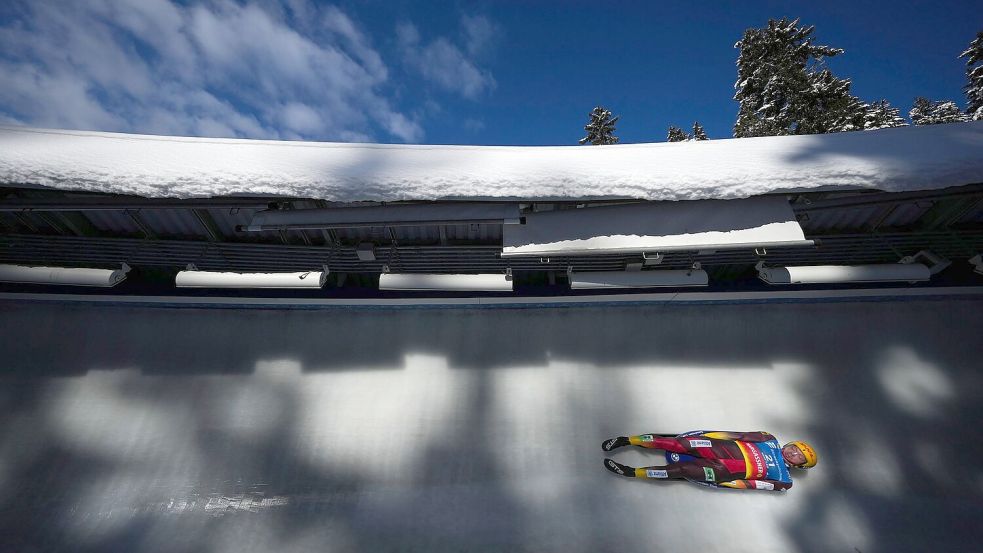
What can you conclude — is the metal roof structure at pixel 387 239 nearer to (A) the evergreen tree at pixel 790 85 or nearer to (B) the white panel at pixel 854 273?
(B) the white panel at pixel 854 273

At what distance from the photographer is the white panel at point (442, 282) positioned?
4.66m

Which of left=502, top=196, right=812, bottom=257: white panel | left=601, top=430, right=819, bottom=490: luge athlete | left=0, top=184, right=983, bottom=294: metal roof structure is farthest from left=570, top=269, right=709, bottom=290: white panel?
left=601, top=430, right=819, bottom=490: luge athlete

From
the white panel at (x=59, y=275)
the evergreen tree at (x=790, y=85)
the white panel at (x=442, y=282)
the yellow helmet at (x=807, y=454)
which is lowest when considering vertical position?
the yellow helmet at (x=807, y=454)

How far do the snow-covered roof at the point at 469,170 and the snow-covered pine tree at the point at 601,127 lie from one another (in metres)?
16.0

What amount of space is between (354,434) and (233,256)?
266 centimetres

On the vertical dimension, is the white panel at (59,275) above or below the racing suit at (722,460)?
above

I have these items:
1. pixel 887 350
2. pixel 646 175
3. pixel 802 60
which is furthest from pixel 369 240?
pixel 802 60

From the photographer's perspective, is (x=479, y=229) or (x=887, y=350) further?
(x=887, y=350)

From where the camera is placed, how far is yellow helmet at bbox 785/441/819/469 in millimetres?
4449

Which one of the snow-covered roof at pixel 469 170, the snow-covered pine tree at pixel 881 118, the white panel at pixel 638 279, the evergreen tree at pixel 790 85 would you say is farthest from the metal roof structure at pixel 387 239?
the snow-covered pine tree at pixel 881 118

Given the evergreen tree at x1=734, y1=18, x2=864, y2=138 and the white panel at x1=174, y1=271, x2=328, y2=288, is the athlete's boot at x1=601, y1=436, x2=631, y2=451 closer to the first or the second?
the white panel at x1=174, y1=271, x2=328, y2=288

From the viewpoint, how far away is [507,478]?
461 cm

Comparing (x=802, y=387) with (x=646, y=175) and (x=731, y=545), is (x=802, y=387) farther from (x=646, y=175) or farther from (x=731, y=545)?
(x=646, y=175)

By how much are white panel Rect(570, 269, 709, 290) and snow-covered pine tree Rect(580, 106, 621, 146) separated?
15.8 metres
